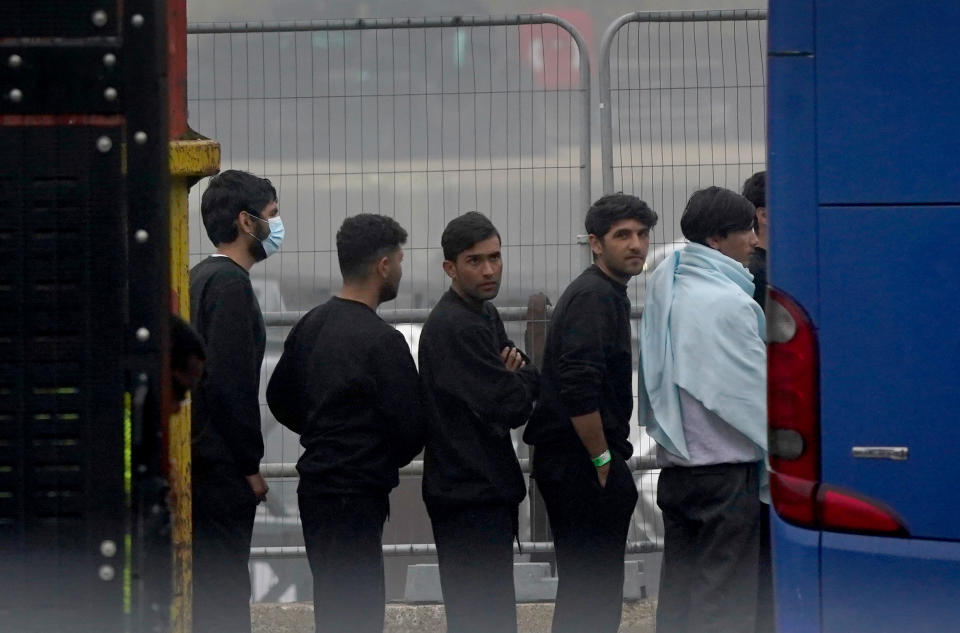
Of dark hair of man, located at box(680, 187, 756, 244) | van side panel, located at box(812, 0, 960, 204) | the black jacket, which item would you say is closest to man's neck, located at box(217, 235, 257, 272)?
dark hair of man, located at box(680, 187, 756, 244)

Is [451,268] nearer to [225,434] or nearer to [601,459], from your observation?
[601,459]

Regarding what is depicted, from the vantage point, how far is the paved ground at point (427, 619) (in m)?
5.92

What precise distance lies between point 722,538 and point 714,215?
3.63 ft

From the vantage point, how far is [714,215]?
4.88m

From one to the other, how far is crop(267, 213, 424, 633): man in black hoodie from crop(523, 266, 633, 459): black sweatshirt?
506 millimetres

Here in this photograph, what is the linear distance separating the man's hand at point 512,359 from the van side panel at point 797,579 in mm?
1610

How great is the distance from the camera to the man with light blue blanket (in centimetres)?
457

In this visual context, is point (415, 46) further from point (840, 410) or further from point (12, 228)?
point (12, 228)

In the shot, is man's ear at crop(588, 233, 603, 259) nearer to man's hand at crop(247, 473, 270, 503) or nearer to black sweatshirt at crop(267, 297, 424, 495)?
black sweatshirt at crop(267, 297, 424, 495)

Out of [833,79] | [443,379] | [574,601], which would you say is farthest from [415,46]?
[833,79]

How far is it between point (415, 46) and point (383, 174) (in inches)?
22.3

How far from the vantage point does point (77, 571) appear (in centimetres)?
237

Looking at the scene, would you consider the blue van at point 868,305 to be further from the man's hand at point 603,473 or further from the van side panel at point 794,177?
the man's hand at point 603,473

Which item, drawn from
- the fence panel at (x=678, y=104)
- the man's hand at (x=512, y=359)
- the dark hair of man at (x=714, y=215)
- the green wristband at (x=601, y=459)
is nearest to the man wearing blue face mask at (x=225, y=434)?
the man's hand at (x=512, y=359)
